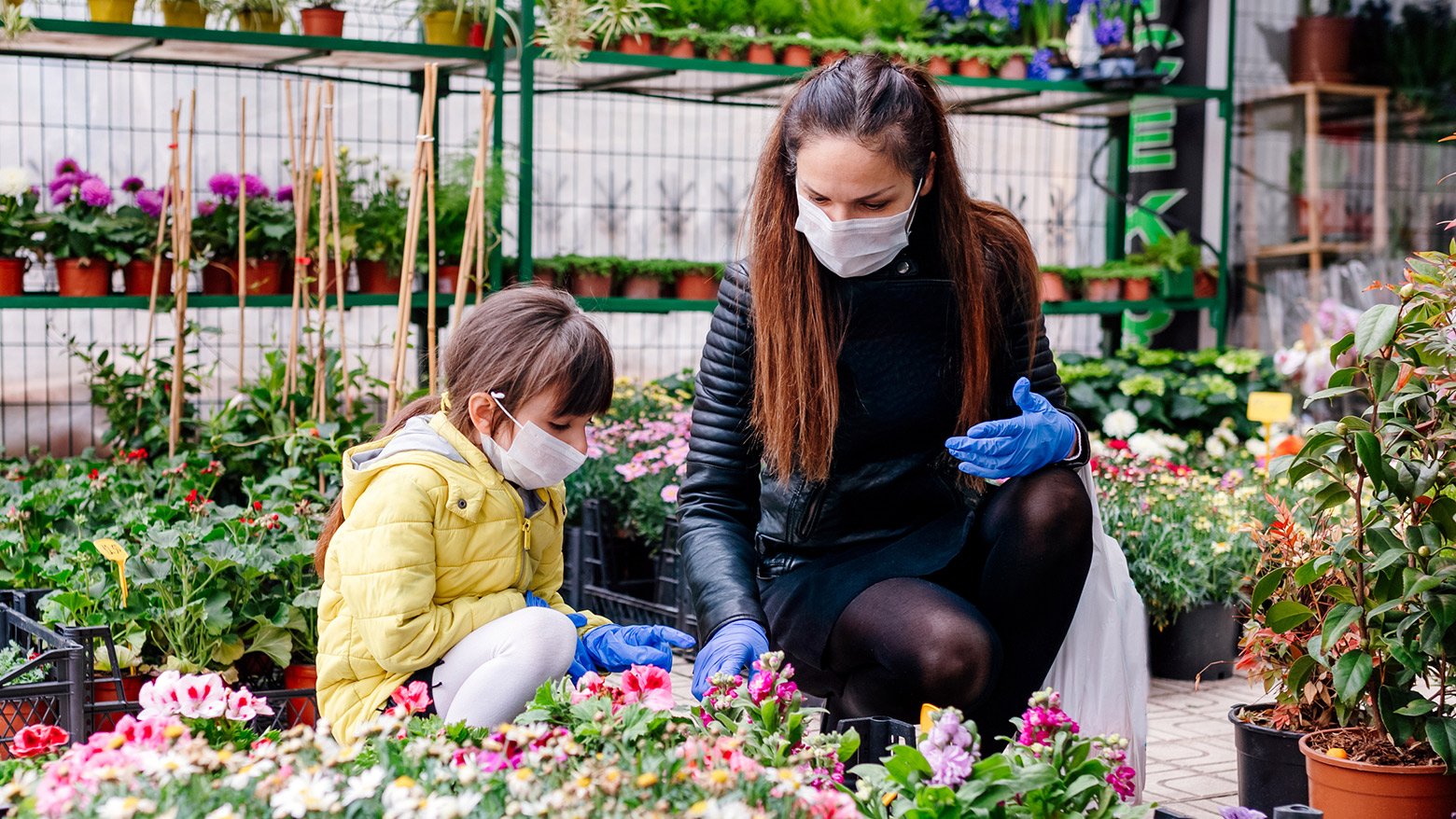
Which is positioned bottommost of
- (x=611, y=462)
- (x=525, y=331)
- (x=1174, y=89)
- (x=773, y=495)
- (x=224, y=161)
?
(x=611, y=462)

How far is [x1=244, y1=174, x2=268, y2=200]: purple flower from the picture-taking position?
5.19 metres

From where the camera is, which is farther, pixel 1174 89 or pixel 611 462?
pixel 1174 89

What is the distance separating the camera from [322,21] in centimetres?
534

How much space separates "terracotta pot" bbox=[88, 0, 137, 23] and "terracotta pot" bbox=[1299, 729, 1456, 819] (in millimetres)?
4520

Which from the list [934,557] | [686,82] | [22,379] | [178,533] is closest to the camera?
[934,557]

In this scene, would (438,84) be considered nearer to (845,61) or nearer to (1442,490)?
(845,61)

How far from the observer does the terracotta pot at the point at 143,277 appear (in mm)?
5117

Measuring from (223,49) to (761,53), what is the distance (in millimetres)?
2101

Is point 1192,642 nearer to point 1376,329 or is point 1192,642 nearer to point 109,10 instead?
point 1376,329

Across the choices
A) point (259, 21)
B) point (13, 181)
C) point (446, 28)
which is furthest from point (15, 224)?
point (446, 28)

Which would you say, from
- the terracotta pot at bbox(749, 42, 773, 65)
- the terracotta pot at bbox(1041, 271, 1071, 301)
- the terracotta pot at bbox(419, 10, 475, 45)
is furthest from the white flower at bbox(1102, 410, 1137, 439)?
the terracotta pot at bbox(419, 10, 475, 45)

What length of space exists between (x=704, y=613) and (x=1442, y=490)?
1.20m

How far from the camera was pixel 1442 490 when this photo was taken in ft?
7.59

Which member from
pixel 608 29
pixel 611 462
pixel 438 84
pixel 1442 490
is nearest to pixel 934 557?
pixel 1442 490
